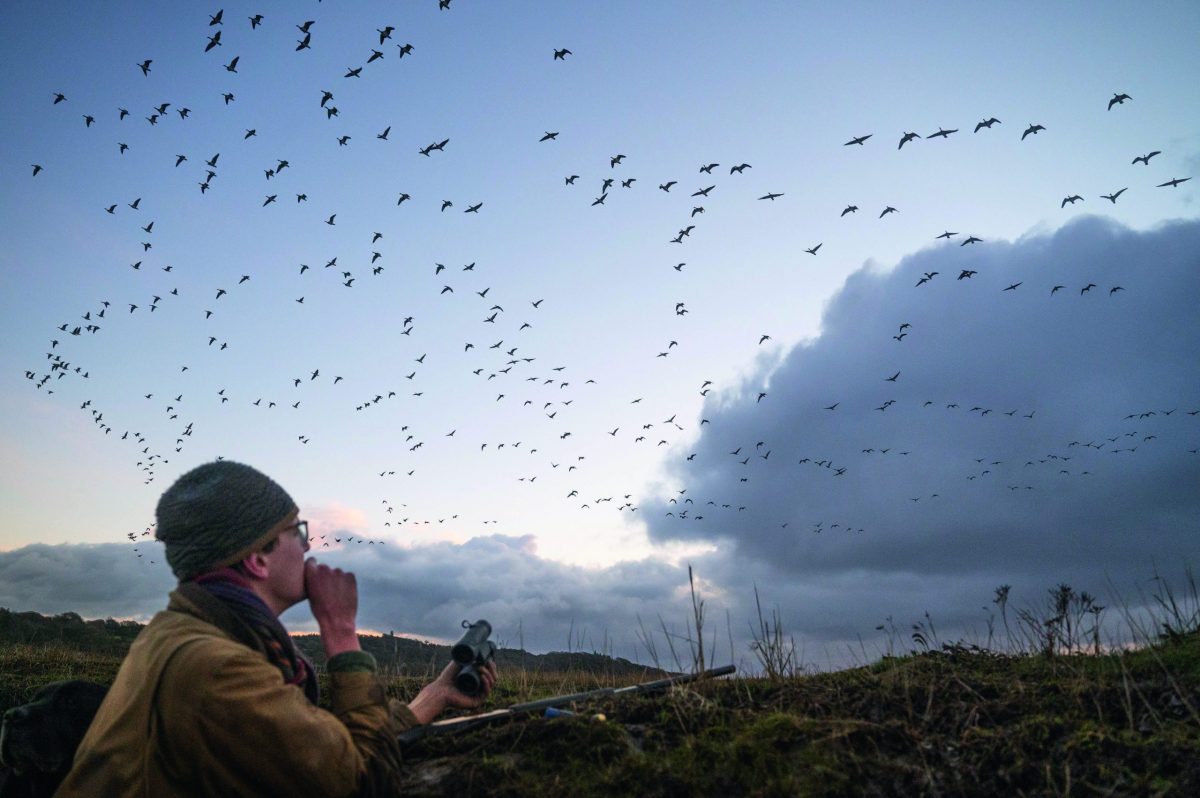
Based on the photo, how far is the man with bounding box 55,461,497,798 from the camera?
2.75 metres

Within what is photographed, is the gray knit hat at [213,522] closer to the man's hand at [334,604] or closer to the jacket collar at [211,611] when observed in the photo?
the jacket collar at [211,611]

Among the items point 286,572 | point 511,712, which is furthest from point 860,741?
point 286,572

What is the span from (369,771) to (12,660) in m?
14.8

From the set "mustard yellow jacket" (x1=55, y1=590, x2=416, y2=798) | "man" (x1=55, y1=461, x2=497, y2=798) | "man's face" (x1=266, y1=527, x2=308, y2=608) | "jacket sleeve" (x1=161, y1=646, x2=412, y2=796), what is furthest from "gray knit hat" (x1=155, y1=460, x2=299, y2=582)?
"jacket sleeve" (x1=161, y1=646, x2=412, y2=796)

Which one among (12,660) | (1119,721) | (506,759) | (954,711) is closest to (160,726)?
(506,759)

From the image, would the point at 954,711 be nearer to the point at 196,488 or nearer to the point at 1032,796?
the point at 1032,796

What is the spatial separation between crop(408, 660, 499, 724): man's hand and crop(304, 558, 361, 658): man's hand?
100 centimetres

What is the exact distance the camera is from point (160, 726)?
9.21 ft

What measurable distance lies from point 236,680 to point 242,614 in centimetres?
58

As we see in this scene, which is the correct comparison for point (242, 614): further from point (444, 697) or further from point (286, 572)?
point (444, 697)

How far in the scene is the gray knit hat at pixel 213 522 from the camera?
11.3 ft

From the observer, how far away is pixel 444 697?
Result: 445 centimetres

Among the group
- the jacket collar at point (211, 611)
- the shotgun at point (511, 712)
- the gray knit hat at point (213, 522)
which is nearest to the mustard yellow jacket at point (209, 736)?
the jacket collar at point (211, 611)

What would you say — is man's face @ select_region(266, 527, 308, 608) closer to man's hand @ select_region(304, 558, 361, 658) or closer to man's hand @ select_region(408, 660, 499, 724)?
man's hand @ select_region(304, 558, 361, 658)
